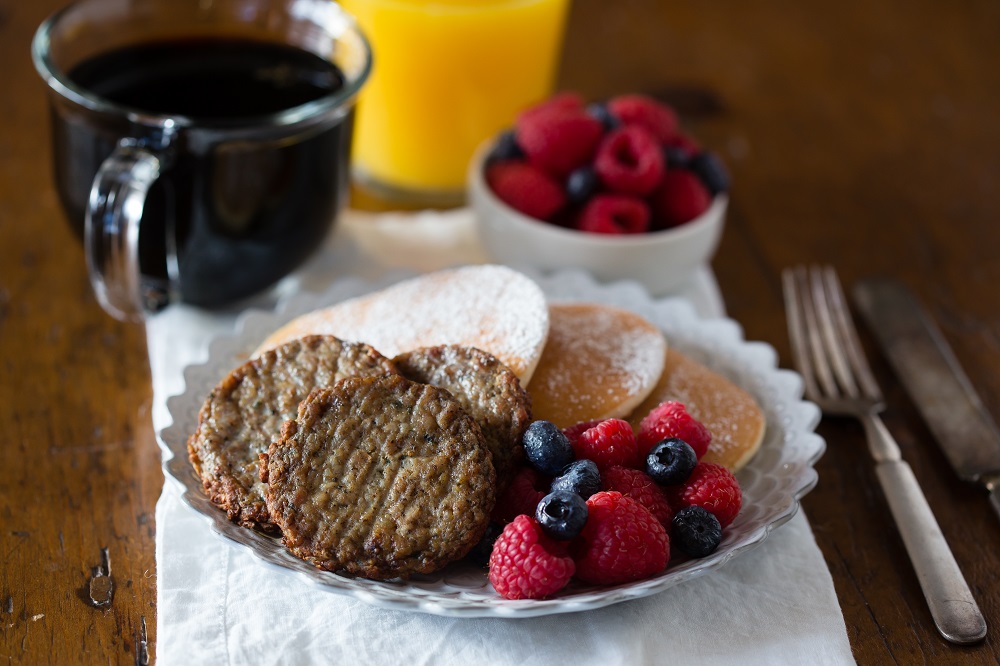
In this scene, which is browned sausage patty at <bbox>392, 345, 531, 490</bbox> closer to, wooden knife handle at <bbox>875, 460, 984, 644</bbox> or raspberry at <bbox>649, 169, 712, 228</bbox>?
wooden knife handle at <bbox>875, 460, 984, 644</bbox>

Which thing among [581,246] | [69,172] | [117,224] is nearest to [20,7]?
[69,172]

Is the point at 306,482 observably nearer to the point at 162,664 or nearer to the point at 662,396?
the point at 162,664

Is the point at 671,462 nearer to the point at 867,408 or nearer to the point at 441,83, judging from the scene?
the point at 867,408

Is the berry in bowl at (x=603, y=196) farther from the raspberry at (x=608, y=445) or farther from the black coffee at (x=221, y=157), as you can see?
the raspberry at (x=608, y=445)

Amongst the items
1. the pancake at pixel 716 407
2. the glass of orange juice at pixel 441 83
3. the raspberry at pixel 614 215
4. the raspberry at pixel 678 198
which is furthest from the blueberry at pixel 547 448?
the glass of orange juice at pixel 441 83

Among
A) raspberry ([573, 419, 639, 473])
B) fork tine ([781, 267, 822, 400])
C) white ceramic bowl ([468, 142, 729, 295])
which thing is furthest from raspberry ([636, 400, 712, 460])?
white ceramic bowl ([468, 142, 729, 295])

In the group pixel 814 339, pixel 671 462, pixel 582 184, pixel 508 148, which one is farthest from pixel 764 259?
pixel 671 462

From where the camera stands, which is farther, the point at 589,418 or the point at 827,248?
the point at 827,248

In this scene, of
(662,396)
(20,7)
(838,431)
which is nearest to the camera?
(662,396)
